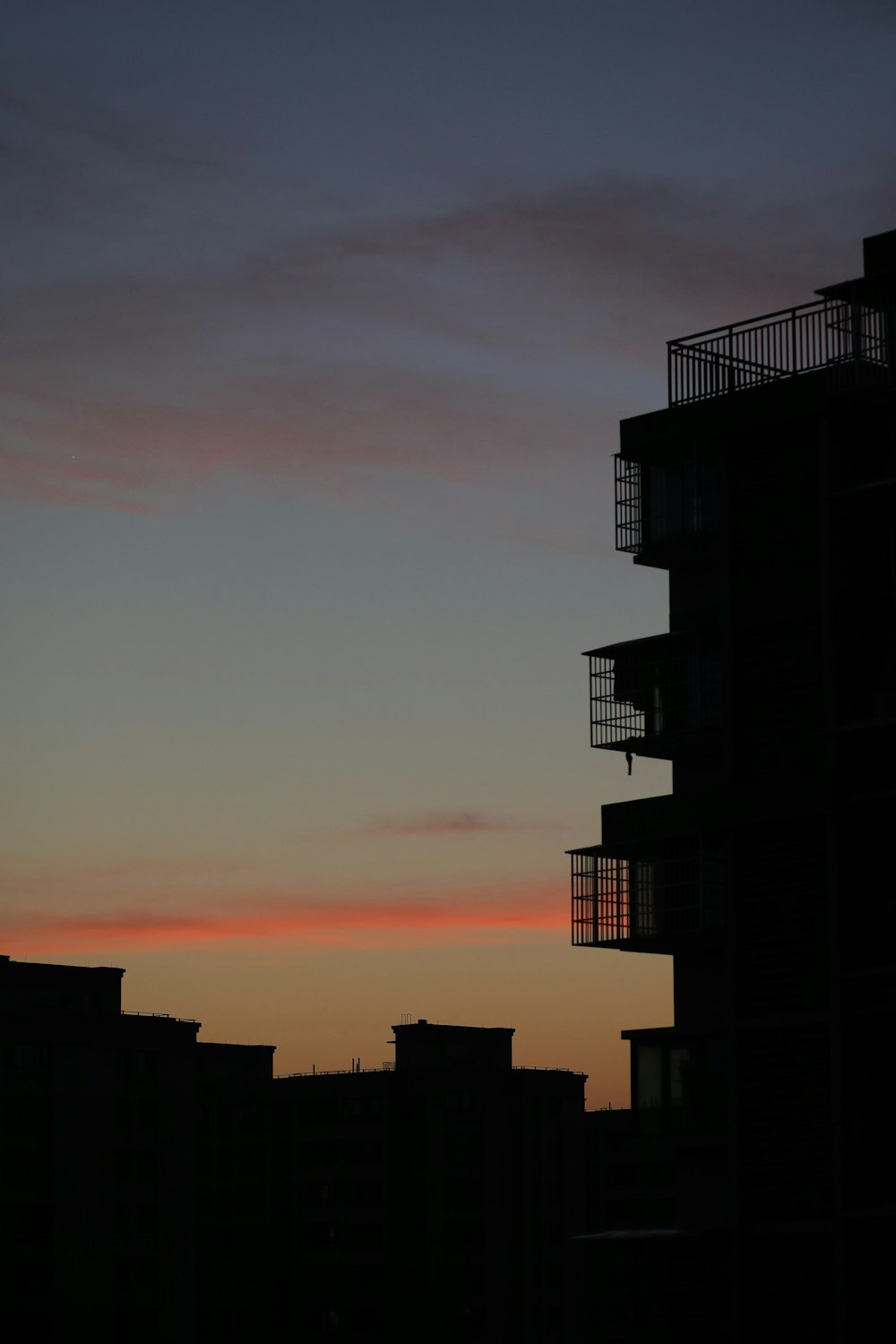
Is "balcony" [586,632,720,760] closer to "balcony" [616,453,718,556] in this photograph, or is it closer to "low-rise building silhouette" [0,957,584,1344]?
"balcony" [616,453,718,556]

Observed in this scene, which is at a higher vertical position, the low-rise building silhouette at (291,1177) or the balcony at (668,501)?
the balcony at (668,501)

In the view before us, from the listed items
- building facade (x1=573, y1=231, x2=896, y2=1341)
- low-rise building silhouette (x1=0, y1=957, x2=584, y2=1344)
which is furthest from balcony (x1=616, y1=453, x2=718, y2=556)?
low-rise building silhouette (x1=0, y1=957, x2=584, y2=1344)

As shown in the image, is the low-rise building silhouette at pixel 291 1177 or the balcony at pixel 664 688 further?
the low-rise building silhouette at pixel 291 1177

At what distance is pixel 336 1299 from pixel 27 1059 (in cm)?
3453

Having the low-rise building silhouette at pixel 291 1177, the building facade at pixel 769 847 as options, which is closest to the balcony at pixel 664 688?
the building facade at pixel 769 847

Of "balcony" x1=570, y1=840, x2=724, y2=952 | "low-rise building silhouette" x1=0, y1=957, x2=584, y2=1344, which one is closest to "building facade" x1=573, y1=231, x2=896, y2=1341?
"balcony" x1=570, y1=840, x2=724, y2=952

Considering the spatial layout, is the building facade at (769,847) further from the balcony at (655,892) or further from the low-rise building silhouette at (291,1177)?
the low-rise building silhouette at (291,1177)

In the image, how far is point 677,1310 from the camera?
5650cm

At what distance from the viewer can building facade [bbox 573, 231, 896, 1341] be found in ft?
178

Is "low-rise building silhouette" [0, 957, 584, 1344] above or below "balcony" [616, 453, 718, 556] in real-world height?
below

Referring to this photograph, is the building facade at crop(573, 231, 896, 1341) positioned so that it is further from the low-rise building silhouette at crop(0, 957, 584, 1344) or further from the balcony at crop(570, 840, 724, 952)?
the low-rise building silhouette at crop(0, 957, 584, 1344)

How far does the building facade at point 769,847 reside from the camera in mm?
54188

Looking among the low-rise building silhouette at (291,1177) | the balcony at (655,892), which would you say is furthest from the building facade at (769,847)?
the low-rise building silhouette at (291,1177)

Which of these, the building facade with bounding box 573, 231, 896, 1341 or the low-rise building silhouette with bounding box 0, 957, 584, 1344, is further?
the low-rise building silhouette with bounding box 0, 957, 584, 1344
